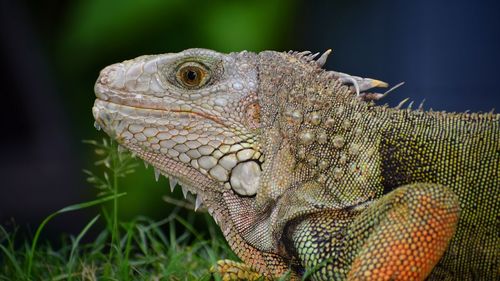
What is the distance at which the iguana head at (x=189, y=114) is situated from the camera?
12.5 feet

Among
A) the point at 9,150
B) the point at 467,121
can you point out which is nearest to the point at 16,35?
the point at 9,150

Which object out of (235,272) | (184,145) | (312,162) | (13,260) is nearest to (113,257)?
(13,260)

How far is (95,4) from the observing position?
31.5 feet

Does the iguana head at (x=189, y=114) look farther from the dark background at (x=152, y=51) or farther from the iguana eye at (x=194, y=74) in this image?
the dark background at (x=152, y=51)

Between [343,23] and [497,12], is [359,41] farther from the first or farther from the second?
[497,12]

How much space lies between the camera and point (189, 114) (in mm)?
3877

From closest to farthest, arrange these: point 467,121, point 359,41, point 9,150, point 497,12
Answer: point 467,121 < point 497,12 < point 359,41 < point 9,150

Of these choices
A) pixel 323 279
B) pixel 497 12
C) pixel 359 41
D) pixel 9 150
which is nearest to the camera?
pixel 323 279

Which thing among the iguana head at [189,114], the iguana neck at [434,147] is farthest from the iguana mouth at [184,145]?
the iguana neck at [434,147]

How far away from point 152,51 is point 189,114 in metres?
5.66

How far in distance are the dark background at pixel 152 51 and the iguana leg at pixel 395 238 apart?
17.3 ft

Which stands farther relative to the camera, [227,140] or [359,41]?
[359,41]

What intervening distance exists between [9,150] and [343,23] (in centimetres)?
475

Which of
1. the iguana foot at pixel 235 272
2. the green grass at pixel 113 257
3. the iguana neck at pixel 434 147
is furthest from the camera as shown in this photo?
the green grass at pixel 113 257
